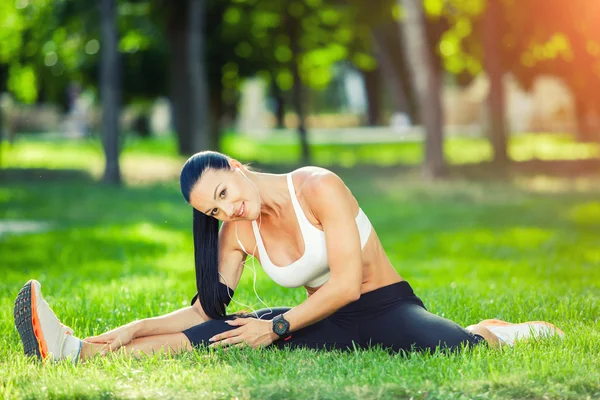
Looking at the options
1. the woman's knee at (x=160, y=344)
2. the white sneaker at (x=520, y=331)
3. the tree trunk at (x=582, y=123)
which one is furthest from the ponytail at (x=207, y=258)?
the tree trunk at (x=582, y=123)

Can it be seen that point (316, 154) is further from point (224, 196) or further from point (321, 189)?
point (224, 196)

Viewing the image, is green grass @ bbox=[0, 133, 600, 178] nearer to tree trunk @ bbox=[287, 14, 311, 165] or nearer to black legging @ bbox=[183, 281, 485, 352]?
tree trunk @ bbox=[287, 14, 311, 165]

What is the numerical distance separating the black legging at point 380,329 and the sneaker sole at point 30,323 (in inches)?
33.3

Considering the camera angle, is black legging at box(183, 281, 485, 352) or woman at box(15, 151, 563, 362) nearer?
woman at box(15, 151, 563, 362)

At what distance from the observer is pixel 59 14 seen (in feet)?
87.0

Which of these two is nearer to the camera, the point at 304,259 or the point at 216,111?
the point at 304,259

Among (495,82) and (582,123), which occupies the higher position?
(495,82)

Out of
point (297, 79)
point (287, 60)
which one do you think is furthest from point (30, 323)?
point (287, 60)

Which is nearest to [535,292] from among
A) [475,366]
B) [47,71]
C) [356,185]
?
[475,366]

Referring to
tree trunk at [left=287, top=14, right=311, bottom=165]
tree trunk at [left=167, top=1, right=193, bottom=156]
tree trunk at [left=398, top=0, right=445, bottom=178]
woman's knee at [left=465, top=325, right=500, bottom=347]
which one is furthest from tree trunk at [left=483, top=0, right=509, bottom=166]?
woman's knee at [left=465, top=325, right=500, bottom=347]

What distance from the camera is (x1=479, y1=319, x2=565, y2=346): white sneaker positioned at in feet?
19.3

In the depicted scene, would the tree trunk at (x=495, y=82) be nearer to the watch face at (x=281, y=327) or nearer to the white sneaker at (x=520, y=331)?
the white sneaker at (x=520, y=331)

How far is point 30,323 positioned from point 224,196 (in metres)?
1.30

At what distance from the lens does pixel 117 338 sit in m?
5.68
